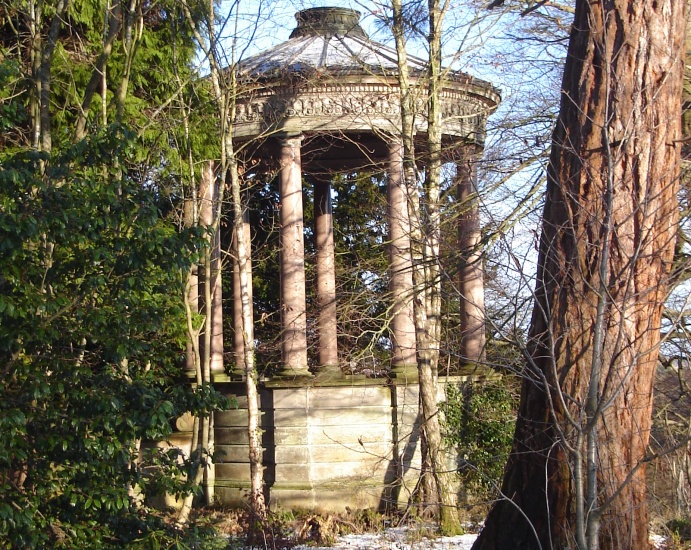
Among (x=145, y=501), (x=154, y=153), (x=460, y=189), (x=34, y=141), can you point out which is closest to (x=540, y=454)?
(x=145, y=501)

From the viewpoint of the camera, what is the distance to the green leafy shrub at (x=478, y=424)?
65.9 feet

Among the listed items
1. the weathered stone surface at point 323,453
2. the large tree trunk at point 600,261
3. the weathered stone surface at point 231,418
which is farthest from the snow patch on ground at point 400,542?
the large tree trunk at point 600,261

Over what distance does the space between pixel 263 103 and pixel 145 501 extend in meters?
12.4

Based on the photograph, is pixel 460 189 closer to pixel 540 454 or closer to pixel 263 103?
pixel 263 103

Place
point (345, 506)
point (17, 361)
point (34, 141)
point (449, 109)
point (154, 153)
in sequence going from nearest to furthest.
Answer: point (17, 361)
point (34, 141)
point (154, 153)
point (345, 506)
point (449, 109)

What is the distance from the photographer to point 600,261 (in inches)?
322

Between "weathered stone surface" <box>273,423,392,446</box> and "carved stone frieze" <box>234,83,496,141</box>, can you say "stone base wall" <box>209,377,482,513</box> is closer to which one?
"weathered stone surface" <box>273,423,392,446</box>

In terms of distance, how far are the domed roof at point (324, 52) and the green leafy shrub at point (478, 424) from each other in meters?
6.88

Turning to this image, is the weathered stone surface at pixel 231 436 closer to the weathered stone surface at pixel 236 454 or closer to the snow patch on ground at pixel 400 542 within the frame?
the weathered stone surface at pixel 236 454

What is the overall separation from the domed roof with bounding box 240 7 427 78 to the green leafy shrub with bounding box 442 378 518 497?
688cm

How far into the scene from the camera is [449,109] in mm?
21281

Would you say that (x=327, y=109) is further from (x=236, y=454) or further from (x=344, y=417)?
(x=236, y=454)

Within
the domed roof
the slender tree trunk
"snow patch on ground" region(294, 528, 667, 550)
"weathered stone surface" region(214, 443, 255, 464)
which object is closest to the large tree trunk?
"snow patch on ground" region(294, 528, 667, 550)

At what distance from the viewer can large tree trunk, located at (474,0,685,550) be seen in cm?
827
